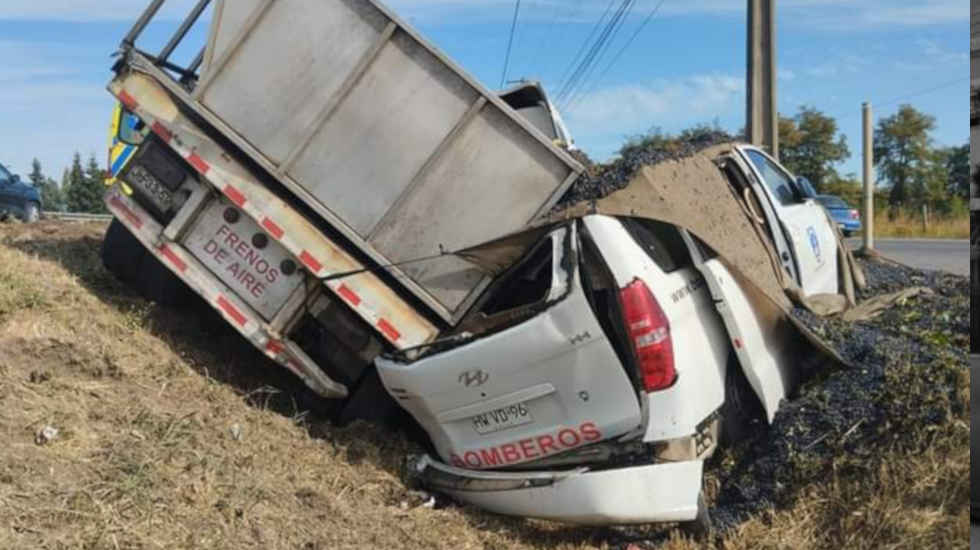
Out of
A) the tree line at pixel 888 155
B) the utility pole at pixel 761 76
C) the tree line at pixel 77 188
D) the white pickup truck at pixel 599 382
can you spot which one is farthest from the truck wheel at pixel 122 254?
the tree line at pixel 77 188

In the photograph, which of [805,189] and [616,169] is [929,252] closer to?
[805,189]

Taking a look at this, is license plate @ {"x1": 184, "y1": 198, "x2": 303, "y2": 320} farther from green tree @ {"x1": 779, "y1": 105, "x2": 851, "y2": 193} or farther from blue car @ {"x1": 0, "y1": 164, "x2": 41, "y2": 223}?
green tree @ {"x1": 779, "y1": 105, "x2": 851, "y2": 193}

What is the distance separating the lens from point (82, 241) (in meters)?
7.89

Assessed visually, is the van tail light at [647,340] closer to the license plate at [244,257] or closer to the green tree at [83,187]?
the license plate at [244,257]

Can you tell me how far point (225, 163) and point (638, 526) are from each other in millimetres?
2831

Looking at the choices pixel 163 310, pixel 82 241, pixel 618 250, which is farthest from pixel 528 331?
pixel 82 241

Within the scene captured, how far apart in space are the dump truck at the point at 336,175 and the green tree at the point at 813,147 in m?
36.6

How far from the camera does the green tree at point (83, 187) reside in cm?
6153

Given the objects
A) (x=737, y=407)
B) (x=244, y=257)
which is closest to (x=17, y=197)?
(x=244, y=257)

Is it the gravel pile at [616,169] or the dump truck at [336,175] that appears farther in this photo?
the dump truck at [336,175]

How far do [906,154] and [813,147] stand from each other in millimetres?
3683

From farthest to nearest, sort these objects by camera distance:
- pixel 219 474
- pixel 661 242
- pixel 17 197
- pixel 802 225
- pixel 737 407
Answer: pixel 17 197 → pixel 802 225 → pixel 737 407 → pixel 661 242 → pixel 219 474

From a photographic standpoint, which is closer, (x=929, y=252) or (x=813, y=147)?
(x=929, y=252)

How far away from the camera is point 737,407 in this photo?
16.5 feet
